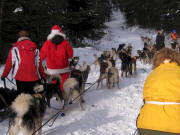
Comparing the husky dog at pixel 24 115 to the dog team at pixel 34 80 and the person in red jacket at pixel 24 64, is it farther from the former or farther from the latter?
the person in red jacket at pixel 24 64

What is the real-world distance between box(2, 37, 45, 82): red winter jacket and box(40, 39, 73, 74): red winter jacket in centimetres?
57

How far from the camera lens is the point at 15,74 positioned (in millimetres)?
3727

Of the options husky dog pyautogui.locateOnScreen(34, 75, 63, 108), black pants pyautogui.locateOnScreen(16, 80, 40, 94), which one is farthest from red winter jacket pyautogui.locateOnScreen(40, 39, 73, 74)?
black pants pyautogui.locateOnScreen(16, 80, 40, 94)

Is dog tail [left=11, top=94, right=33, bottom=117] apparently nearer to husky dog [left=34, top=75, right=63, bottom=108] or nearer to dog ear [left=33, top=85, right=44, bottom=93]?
dog ear [left=33, top=85, right=44, bottom=93]

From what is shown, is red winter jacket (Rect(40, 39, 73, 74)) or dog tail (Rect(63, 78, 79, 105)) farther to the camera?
dog tail (Rect(63, 78, 79, 105))

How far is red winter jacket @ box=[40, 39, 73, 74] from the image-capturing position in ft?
14.3

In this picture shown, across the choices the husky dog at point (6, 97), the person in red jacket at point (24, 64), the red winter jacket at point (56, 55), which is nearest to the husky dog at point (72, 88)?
the red winter jacket at point (56, 55)

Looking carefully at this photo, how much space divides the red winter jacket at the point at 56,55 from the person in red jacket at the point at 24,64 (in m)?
0.57

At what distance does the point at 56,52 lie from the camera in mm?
4383

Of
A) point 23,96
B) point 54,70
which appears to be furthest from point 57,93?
point 23,96

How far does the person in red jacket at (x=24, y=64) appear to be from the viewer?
12.0 feet

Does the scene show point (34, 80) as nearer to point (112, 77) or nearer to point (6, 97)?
point (6, 97)

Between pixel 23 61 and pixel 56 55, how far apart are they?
882mm

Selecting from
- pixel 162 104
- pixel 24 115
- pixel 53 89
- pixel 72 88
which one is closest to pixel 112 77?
pixel 72 88
